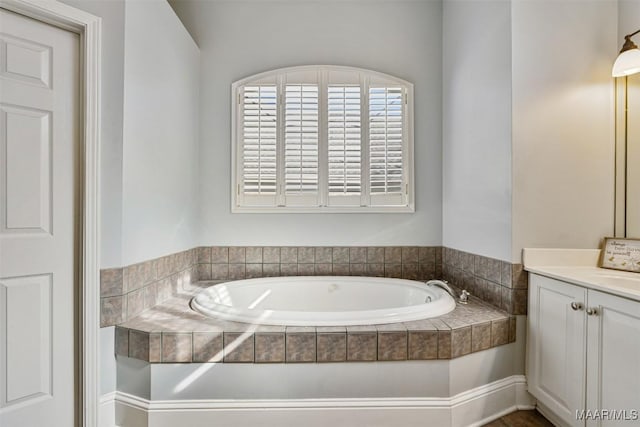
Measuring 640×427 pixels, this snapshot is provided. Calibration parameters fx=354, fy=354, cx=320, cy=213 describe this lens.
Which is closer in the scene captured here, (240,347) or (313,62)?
(240,347)

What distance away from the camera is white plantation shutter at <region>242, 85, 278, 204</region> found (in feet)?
9.13

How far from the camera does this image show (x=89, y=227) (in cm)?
169

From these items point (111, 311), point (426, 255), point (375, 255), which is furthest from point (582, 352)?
point (111, 311)

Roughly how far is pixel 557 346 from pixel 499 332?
25 centimetres

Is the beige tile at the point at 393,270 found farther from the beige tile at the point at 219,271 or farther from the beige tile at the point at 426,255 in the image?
the beige tile at the point at 219,271

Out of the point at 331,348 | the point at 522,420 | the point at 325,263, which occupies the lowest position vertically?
the point at 522,420

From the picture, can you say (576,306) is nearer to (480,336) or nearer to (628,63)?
(480,336)

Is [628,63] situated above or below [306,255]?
above

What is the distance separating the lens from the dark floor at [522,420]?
5.78 ft

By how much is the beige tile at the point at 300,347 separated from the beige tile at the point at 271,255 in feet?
3.82

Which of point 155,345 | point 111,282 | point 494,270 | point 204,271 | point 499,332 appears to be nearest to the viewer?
point 155,345

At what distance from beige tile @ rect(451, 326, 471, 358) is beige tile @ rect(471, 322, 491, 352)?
0.10ft

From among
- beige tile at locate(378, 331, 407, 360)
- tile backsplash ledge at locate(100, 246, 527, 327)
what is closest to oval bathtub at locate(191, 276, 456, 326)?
tile backsplash ledge at locate(100, 246, 527, 327)

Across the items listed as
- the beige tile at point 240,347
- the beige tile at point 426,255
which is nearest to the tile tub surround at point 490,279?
the beige tile at point 426,255
